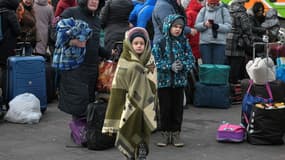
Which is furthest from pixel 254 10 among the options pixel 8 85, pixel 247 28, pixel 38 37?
pixel 8 85

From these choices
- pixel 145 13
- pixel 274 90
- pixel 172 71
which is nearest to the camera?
pixel 172 71

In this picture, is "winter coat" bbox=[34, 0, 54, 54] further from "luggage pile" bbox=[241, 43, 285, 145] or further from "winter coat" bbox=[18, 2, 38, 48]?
"luggage pile" bbox=[241, 43, 285, 145]

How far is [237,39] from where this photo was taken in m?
11.4

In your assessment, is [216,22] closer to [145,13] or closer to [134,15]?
[134,15]

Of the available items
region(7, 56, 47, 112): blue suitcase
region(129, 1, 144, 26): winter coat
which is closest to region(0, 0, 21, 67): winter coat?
region(7, 56, 47, 112): blue suitcase

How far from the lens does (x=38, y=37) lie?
10.9m

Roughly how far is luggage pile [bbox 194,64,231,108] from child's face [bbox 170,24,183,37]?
109 inches

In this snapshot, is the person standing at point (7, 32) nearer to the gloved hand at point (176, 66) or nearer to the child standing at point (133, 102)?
the gloved hand at point (176, 66)

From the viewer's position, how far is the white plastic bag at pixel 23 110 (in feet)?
29.3

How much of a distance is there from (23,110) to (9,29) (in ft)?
4.71

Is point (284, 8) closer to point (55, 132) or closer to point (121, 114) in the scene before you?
point (55, 132)

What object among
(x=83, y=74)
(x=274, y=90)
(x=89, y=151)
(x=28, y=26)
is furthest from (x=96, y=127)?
(x=28, y=26)

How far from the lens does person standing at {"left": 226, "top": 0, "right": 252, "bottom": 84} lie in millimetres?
11281

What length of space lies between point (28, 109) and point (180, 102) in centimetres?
242
